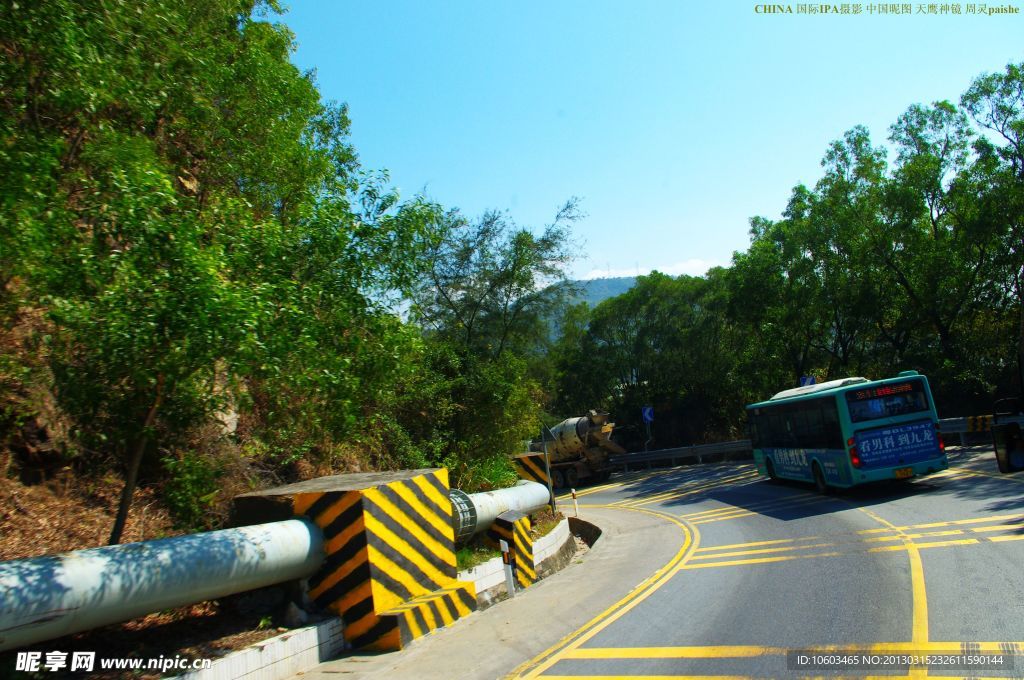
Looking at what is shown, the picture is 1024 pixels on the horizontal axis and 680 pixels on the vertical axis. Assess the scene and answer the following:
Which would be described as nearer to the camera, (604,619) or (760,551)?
(604,619)

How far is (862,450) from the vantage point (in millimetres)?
17109

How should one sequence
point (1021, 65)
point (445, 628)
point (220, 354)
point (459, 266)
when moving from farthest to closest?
point (1021, 65) < point (459, 266) < point (445, 628) < point (220, 354)

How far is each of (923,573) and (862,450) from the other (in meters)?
8.28

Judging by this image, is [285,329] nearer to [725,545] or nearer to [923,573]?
[923,573]

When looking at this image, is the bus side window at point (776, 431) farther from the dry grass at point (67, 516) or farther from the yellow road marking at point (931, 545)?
the dry grass at point (67, 516)

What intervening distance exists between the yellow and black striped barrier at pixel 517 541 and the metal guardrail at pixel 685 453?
968 inches

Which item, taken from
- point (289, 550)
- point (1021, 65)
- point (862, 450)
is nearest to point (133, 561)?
point (289, 550)

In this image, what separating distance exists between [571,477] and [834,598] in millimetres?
27223

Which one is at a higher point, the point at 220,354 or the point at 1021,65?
the point at 1021,65

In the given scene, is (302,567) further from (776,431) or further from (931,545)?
(776,431)

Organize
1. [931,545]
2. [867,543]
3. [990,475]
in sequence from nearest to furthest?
[931,545]
[867,543]
[990,475]

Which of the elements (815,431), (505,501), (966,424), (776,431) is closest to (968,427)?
(966,424)

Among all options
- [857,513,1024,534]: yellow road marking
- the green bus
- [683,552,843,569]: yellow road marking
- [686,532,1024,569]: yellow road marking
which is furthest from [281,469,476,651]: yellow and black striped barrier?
the green bus

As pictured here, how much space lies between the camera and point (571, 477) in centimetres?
3562
